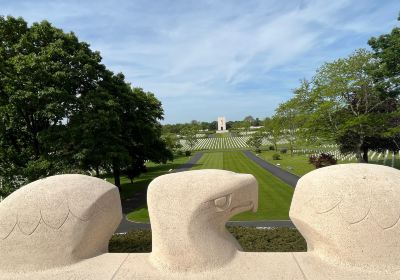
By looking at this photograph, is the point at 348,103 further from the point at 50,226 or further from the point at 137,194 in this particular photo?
the point at 50,226

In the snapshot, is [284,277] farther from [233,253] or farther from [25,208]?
[25,208]

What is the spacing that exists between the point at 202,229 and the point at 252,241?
639 centimetres

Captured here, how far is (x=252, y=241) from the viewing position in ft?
39.4

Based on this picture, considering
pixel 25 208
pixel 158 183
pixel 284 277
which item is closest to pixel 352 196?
pixel 284 277

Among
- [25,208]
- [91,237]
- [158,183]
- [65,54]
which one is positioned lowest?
[91,237]


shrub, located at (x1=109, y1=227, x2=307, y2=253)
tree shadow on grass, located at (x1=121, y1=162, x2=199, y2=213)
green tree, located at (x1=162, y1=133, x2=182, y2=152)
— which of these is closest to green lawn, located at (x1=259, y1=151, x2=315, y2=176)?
tree shadow on grass, located at (x1=121, y1=162, x2=199, y2=213)

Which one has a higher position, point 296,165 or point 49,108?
point 49,108

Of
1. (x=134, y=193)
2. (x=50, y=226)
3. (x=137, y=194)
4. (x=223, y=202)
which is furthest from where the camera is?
(x=134, y=193)

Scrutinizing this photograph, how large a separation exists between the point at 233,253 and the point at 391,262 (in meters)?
2.54

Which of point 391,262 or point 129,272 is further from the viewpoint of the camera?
point 129,272

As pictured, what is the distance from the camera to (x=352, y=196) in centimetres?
586

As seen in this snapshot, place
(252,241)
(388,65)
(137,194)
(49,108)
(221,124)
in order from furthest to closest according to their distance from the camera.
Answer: (221,124), (137,194), (388,65), (49,108), (252,241)

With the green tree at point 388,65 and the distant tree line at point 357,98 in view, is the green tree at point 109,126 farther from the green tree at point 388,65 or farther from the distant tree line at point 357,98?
the green tree at point 388,65

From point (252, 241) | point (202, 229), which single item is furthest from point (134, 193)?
point (202, 229)
